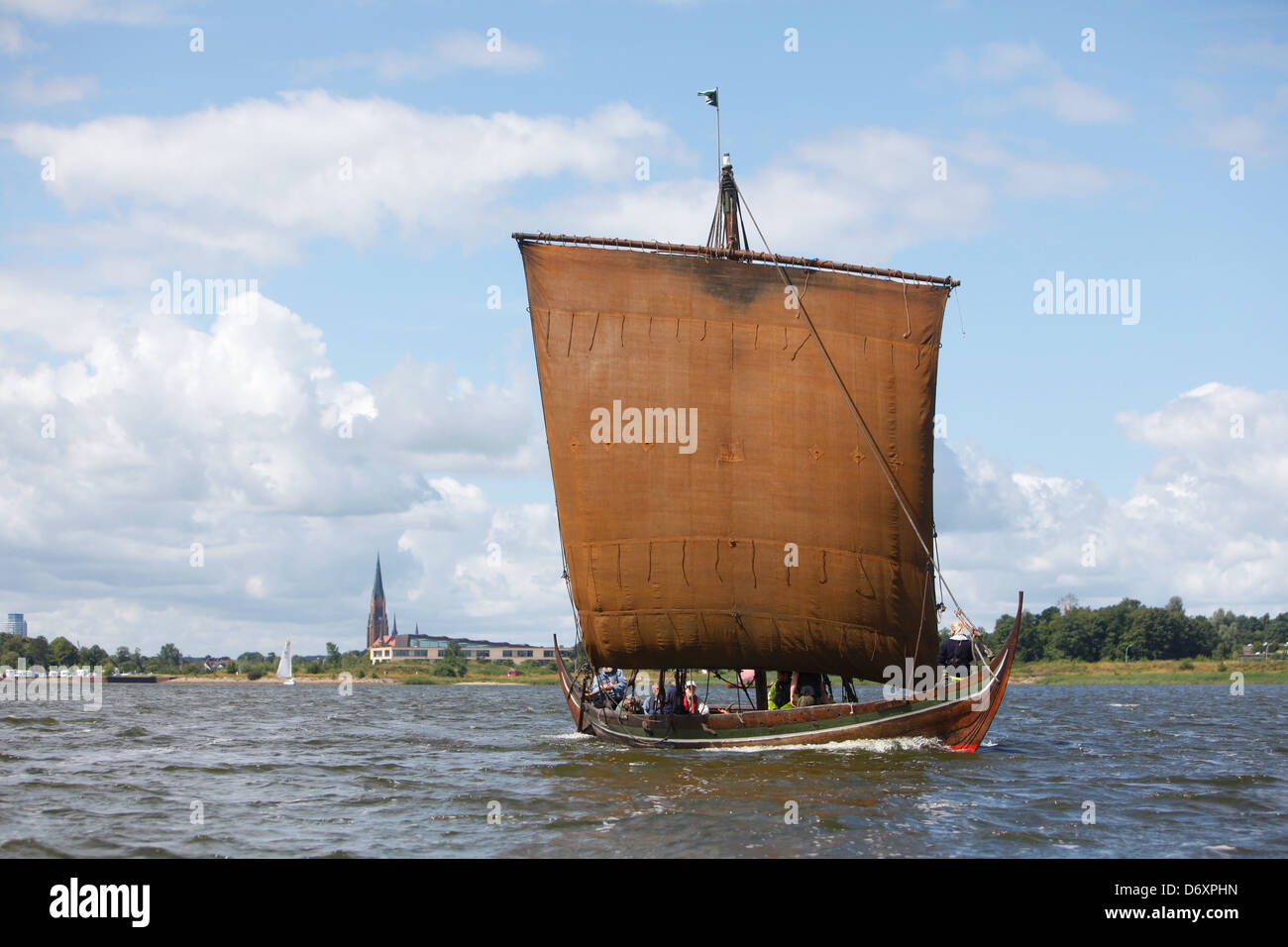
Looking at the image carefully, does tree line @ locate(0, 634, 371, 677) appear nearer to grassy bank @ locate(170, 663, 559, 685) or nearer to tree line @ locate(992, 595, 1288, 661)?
grassy bank @ locate(170, 663, 559, 685)

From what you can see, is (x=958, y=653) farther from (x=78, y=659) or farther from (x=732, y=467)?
(x=78, y=659)

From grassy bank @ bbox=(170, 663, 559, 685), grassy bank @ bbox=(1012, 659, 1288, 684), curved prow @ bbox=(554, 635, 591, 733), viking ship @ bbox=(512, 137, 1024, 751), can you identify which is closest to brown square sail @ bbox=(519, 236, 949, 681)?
viking ship @ bbox=(512, 137, 1024, 751)

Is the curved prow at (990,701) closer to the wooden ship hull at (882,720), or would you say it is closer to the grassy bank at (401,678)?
the wooden ship hull at (882,720)

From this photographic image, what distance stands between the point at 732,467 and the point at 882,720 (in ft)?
26.1

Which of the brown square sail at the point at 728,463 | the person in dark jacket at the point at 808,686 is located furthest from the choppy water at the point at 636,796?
the brown square sail at the point at 728,463

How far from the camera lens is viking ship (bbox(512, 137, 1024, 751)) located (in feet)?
106

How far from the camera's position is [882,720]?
1177 inches

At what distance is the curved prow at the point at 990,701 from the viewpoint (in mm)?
30125

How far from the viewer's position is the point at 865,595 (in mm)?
32344

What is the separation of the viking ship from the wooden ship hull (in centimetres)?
51

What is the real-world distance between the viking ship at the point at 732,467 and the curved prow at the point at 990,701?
1655 millimetres
